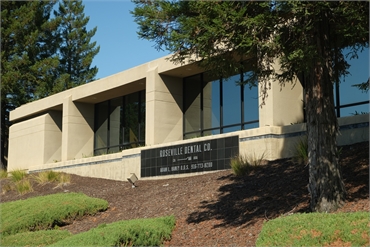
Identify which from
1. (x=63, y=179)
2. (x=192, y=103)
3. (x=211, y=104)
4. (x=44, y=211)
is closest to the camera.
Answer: (x=44, y=211)

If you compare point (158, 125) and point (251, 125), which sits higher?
point (158, 125)

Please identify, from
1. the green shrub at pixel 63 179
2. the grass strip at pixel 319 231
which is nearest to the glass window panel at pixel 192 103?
the green shrub at pixel 63 179

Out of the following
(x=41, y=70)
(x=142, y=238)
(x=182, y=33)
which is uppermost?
(x=41, y=70)

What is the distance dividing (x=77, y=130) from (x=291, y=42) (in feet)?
63.8

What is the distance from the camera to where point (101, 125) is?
98.4 ft

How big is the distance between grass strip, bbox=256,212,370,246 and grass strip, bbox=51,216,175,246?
121 inches

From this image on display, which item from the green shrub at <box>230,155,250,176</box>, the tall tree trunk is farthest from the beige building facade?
the tall tree trunk

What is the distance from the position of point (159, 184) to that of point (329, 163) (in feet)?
31.0

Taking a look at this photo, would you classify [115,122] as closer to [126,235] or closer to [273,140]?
[273,140]

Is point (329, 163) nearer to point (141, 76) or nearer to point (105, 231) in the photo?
point (105, 231)

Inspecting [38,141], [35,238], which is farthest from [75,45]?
[35,238]

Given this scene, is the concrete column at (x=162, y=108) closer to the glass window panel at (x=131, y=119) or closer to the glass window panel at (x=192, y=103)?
the glass window panel at (x=192, y=103)

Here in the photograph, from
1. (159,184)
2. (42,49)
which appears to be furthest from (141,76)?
(42,49)

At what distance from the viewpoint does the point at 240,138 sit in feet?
61.6
